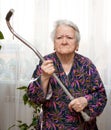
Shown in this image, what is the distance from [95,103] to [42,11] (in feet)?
3.66

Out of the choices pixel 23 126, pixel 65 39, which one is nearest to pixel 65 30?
pixel 65 39

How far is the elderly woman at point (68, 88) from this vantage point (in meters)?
1.27

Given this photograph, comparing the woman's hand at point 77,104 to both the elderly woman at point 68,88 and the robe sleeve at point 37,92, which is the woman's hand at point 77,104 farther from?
the robe sleeve at point 37,92

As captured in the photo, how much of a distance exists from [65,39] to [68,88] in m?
0.25

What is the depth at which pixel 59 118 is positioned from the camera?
130 centimetres

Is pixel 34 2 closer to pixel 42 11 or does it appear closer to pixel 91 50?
pixel 42 11

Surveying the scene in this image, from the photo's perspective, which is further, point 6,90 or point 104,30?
point 6,90

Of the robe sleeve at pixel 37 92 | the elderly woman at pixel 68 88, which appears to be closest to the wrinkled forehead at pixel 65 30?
the elderly woman at pixel 68 88

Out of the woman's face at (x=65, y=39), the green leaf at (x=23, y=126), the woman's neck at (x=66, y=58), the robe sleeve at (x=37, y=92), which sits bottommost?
the green leaf at (x=23, y=126)

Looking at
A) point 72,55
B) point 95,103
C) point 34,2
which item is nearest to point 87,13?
point 34,2

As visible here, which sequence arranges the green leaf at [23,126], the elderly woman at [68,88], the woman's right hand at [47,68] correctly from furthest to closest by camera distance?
1. the green leaf at [23,126]
2. the elderly woman at [68,88]
3. the woman's right hand at [47,68]

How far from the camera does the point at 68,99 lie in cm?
130

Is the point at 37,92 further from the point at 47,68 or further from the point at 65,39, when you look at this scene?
the point at 65,39

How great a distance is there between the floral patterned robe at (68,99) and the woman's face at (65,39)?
100 millimetres
